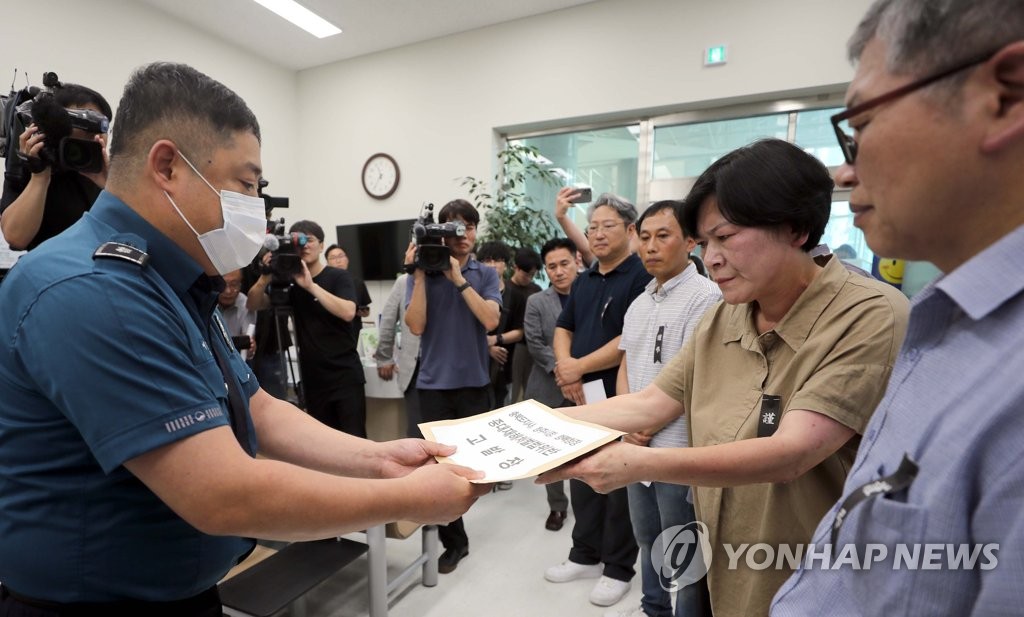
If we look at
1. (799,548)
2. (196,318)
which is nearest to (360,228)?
(196,318)

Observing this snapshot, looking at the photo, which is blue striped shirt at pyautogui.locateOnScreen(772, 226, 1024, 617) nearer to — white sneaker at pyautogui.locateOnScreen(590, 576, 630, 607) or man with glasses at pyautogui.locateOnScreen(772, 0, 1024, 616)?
man with glasses at pyautogui.locateOnScreen(772, 0, 1024, 616)

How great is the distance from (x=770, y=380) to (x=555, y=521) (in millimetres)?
2132

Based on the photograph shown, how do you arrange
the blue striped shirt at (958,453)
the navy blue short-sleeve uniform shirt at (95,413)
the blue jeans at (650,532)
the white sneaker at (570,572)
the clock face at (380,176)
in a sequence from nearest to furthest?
1. the blue striped shirt at (958,453)
2. the navy blue short-sleeve uniform shirt at (95,413)
3. the blue jeans at (650,532)
4. the white sneaker at (570,572)
5. the clock face at (380,176)

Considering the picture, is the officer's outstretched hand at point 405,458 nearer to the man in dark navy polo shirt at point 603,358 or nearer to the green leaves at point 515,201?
the man in dark navy polo shirt at point 603,358

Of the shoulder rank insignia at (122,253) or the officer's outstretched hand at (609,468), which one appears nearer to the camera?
the shoulder rank insignia at (122,253)

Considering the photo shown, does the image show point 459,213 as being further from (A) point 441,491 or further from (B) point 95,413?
(B) point 95,413

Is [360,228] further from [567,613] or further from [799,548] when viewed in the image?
[799,548]

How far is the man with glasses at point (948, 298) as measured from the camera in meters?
0.45

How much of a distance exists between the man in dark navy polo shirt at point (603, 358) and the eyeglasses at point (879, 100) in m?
1.56

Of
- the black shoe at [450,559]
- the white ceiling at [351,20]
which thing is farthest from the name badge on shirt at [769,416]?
the white ceiling at [351,20]

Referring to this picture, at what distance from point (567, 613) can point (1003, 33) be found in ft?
7.49

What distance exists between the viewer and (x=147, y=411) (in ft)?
2.23

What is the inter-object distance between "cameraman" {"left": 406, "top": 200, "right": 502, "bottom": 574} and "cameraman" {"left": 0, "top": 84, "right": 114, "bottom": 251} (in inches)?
48.7

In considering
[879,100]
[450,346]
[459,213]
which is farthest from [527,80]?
[879,100]
